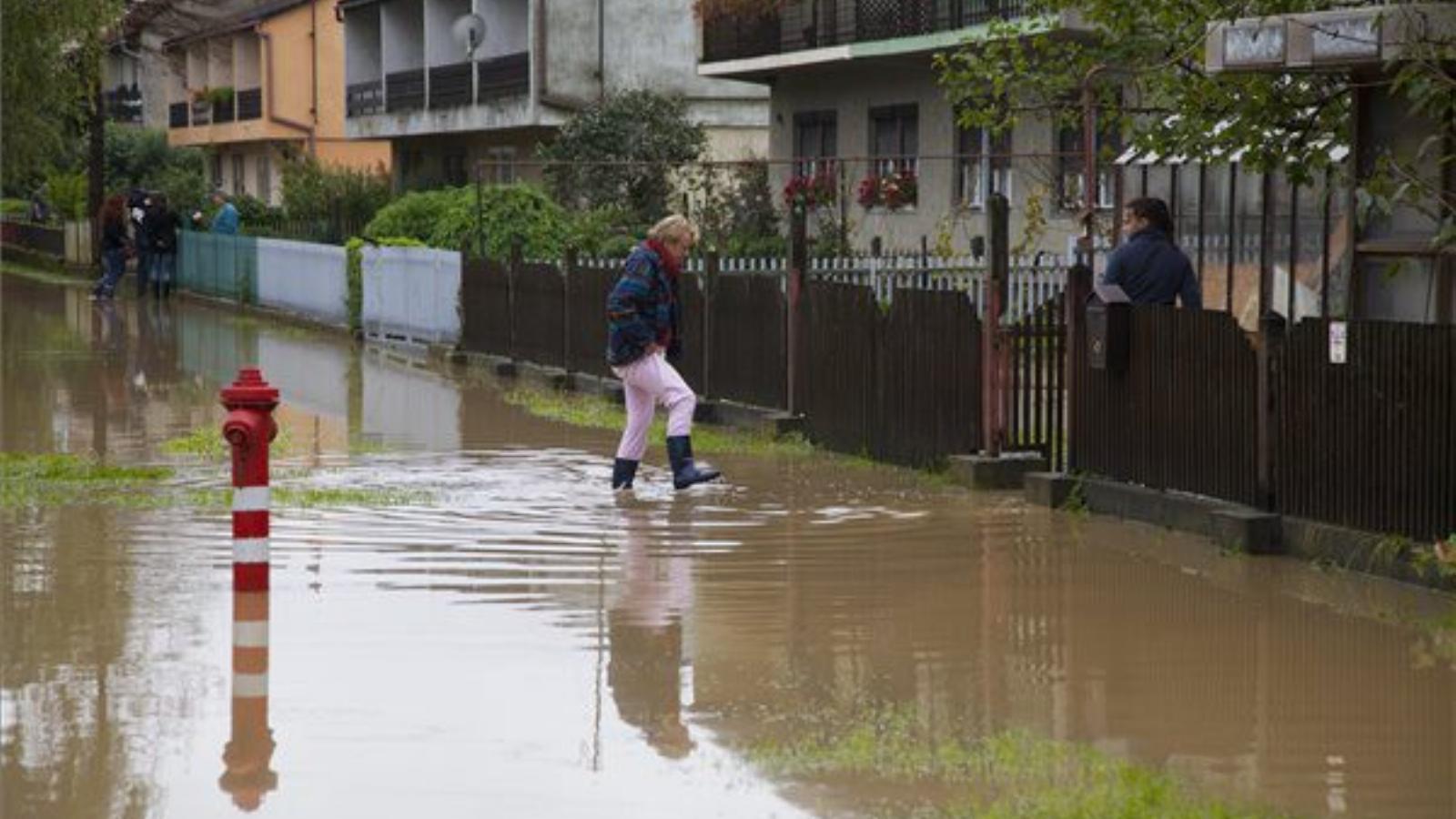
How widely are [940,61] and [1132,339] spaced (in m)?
3.44

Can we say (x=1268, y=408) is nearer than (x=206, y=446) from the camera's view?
Yes

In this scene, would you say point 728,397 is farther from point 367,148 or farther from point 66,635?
point 367,148

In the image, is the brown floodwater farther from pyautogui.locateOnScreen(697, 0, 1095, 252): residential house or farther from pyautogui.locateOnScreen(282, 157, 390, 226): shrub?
pyautogui.locateOnScreen(282, 157, 390, 226): shrub

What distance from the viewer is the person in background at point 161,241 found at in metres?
43.7

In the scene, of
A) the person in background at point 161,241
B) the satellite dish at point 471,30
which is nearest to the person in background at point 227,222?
the person in background at point 161,241

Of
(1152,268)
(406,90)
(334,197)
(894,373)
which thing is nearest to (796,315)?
(894,373)

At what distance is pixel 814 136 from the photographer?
144 feet

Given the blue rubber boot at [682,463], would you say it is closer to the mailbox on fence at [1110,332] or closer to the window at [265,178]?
the mailbox on fence at [1110,332]

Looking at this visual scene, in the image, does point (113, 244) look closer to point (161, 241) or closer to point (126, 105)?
point (161, 241)

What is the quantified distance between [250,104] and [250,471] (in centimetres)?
6528

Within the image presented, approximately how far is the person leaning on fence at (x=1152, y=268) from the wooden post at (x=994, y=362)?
0.75 metres

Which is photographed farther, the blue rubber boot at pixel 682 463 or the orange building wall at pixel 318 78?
the orange building wall at pixel 318 78

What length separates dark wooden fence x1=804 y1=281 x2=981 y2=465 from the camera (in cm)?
1645

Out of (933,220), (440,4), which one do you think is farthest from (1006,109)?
(440,4)
